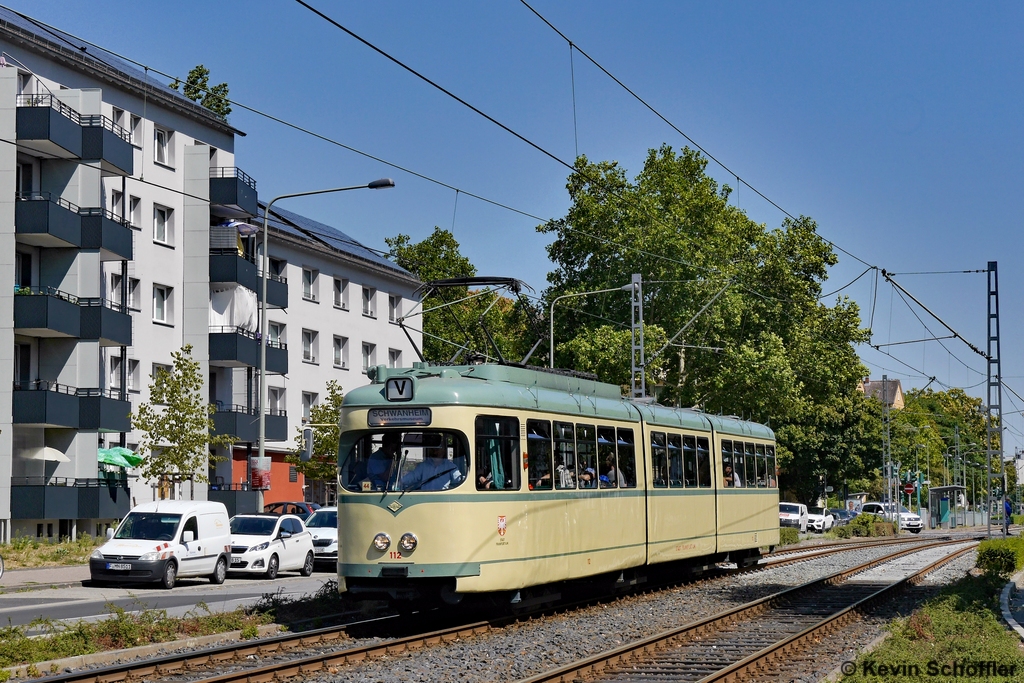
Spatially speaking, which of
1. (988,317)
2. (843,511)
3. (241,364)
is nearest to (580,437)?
(988,317)

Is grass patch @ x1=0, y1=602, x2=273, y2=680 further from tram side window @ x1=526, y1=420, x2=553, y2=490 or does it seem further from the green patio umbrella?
the green patio umbrella

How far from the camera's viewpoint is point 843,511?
7819 cm

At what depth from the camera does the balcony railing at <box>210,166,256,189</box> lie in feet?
156

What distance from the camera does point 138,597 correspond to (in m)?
23.6

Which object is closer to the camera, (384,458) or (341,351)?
(384,458)

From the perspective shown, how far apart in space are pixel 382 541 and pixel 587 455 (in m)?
4.33

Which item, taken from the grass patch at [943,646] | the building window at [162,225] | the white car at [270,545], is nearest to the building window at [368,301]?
the building window at [162,225]

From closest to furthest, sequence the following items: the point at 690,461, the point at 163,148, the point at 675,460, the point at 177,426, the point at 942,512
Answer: the point at 675,460 → the point at 690,461 → the point at 177,426 → the point at 163,148 → the point at 942,512

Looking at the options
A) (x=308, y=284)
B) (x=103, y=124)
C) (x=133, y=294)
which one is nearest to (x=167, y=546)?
(x=103, y=124)

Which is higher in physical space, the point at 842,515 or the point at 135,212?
the point at 135,212

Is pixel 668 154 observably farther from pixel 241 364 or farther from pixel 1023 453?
pixel 1023 453

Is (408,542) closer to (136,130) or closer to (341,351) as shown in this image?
(136,130)

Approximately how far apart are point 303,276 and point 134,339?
45.1 feet

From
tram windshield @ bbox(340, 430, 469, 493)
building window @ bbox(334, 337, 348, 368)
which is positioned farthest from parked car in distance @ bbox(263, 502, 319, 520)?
building window @ bbox(334, 337, 348, 368)
